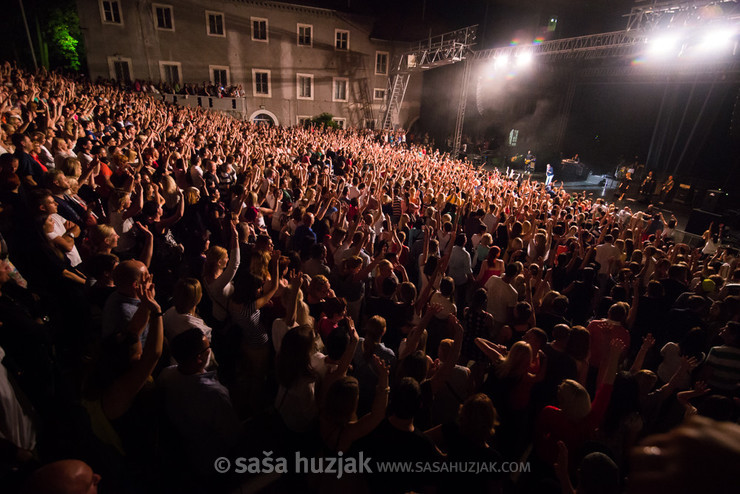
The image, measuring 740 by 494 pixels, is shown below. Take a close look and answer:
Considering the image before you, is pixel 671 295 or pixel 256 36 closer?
pixel 671 295

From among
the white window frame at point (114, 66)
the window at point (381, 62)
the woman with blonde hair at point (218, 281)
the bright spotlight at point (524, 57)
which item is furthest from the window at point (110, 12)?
the woman with blonde hair at point (218, 281)

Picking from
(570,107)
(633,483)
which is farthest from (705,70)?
(633,483)

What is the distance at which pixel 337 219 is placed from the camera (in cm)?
513

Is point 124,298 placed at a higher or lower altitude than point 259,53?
lower

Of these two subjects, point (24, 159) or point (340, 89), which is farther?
point (340, 89)

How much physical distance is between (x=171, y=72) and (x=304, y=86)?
906 centimetres

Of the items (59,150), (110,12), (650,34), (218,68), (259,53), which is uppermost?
(110,12)

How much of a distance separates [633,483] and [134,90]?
24973 millimetres

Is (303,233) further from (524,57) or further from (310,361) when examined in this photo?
(524,57)

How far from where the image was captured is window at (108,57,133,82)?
21.5 metres

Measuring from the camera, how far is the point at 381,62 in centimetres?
2847

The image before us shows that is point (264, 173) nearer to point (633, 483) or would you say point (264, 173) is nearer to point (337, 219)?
point (337, 219)

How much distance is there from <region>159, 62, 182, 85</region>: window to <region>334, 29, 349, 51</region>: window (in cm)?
1136

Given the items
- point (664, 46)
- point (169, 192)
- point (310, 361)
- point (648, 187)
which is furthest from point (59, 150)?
point (648, 187)
